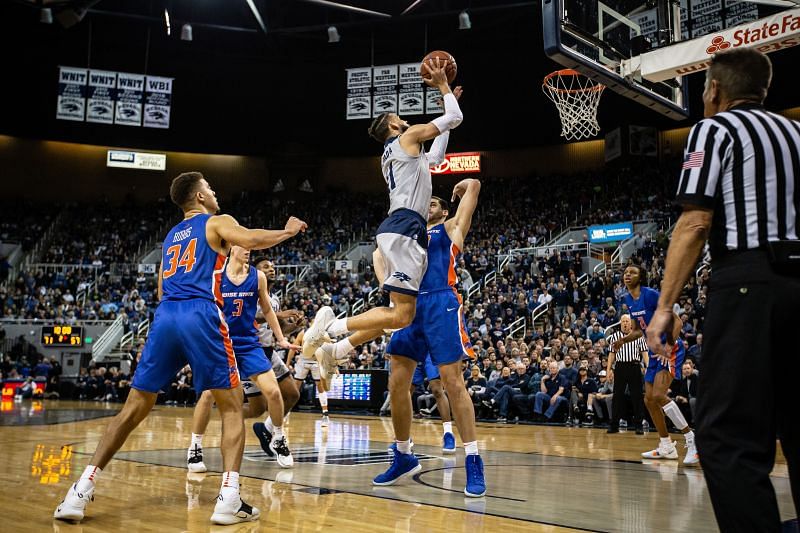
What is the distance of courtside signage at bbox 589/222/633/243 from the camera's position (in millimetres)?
22395

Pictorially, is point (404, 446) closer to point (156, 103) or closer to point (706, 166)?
point (706, 166)

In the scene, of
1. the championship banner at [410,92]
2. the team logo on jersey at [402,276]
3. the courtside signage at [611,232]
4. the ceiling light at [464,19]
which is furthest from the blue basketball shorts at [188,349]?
the championship banner at [410,92]

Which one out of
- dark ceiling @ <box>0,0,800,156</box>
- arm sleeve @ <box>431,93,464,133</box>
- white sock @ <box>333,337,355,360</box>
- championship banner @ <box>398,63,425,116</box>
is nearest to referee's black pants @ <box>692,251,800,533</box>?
arm sleeve @ <box>431,93,464,133</box>

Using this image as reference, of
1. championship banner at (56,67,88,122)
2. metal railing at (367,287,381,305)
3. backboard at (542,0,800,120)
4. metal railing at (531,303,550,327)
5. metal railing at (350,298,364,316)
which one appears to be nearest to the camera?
backboard at (542,0,800,120)

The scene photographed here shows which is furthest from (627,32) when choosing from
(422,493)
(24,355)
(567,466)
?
(24,355)

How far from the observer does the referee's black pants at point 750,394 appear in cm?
224

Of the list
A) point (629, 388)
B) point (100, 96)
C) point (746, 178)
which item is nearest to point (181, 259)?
point (746, 178)

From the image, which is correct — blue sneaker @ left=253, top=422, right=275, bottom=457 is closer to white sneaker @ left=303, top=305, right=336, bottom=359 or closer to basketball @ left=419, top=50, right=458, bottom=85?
white sneaker @ left=303, top=305, right=336, bottom=359

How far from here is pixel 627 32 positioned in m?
8.78

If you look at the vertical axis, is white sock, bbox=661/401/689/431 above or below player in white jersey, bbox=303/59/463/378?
below

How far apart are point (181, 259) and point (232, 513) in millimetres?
1594

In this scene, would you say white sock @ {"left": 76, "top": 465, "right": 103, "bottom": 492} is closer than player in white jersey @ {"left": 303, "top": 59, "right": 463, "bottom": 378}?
Yes

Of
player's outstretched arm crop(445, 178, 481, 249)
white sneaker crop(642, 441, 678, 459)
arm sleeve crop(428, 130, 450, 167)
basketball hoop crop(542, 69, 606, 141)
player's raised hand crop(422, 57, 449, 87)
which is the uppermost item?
basketball hoop crop(542, 69, 606, 141)

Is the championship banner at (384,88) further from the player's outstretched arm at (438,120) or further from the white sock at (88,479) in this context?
the white sock at (88,479)
